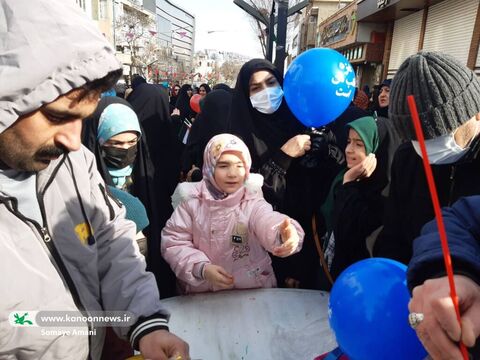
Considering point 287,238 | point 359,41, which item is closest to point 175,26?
point 359,41

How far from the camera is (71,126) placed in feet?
3.08

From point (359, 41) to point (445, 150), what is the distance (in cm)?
1682

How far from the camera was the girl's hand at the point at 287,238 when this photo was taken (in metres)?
1.64

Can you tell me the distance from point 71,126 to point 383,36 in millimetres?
17348

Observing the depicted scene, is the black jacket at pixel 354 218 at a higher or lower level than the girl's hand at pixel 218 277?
higher

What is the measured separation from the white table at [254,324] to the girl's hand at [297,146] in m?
0.97

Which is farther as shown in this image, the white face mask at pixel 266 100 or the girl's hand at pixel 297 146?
the white face mask at pixel 266 100

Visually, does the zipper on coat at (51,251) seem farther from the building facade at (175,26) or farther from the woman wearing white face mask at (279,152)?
the building facade at (175,26)

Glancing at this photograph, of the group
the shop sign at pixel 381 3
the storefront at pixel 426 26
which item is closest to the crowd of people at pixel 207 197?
the storefront at pixel 426 26

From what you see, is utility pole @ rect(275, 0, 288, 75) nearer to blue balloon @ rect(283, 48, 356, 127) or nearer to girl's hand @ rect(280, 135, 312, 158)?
blue balloon @ rect(283, 48, 356, 127)

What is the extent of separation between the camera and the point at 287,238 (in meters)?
1.67

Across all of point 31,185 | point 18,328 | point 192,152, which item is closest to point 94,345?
point 18,328

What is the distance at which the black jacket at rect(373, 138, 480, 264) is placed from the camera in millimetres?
1293

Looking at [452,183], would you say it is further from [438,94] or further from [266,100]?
[266,100]
